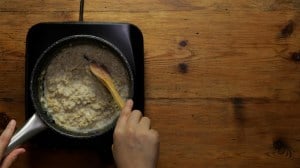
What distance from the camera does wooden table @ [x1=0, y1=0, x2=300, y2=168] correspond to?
88 centimetres

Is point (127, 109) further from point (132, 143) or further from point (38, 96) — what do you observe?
point (38, 96)

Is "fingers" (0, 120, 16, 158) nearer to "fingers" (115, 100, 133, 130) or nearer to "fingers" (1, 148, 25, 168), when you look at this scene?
"fingers" (1, 148, 25, 168)

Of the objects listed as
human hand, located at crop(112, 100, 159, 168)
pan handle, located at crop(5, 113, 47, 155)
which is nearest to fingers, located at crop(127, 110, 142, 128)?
human hand, located at crop(112, 100, 159, 168)

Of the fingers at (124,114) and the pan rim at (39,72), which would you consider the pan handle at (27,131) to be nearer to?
the pan rim at (39,72)

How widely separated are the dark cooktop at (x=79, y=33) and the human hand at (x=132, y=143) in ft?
0.26

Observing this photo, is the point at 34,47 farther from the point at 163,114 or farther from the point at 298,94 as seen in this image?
the point at 298,94

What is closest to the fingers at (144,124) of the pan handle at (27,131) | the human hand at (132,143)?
the human hand at (132,143)

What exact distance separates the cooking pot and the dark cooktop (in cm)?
4

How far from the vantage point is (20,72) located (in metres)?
0.90

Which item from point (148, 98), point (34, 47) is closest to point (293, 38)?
point (148, 98)

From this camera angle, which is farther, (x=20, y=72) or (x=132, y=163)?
(x=20, y=72)

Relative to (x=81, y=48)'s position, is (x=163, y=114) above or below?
below

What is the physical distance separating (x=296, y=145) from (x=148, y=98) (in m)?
0.31

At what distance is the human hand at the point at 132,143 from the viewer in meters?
0.76
